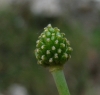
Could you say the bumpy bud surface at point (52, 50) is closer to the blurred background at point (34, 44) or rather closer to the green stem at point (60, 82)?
→ the green stem at point (60, 82)

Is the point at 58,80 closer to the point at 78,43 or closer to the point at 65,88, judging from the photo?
the point at 65,88

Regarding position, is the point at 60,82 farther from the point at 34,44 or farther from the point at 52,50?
the point at 34,44

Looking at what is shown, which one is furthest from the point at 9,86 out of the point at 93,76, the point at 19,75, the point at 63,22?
the point at 63,22

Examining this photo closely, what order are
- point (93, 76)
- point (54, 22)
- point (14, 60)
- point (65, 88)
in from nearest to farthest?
1. point (65, 88)
2. point (14, 60)
3. point (93, 76)
4. point (54, 22)

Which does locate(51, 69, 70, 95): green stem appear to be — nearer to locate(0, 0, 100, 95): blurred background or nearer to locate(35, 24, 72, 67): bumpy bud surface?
locate(35, 24, 72, 67): bumpy bud surface

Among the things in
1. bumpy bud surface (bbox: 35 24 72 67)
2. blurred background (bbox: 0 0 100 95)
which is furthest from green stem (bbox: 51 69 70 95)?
blurred background (bbox: 0 0 100 95)

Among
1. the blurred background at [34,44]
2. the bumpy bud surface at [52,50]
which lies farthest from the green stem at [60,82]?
the blurred background at [34,44]
